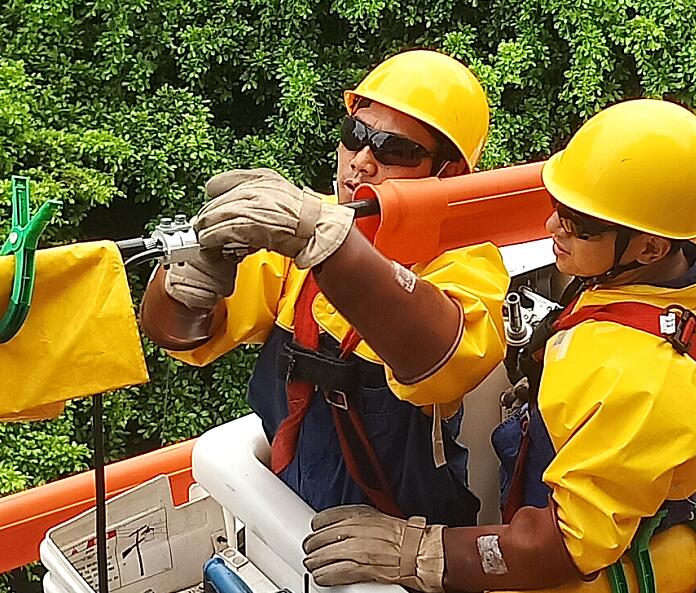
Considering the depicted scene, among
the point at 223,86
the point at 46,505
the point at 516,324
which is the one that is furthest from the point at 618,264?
the point at 223,86

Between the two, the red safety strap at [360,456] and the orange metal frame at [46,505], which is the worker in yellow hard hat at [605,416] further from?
the orange metal frame at [46,505]

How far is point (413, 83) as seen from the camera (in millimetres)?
1532

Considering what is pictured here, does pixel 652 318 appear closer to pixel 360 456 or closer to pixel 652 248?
pixel 652 248

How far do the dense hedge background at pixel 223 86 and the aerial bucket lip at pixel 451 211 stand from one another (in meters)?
2.10

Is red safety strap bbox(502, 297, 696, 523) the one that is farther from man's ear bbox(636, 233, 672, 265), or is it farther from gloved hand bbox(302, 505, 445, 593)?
gloved hand bbox(302, 505, 445, 593)

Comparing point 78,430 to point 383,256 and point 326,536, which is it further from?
point 383,256

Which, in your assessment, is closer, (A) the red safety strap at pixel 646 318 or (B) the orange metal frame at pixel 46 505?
(A) the red safety strap at pixel 646 318

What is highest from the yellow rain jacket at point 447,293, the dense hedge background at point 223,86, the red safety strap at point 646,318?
the red safety strap at point 646,318

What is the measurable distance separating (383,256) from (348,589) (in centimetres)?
46

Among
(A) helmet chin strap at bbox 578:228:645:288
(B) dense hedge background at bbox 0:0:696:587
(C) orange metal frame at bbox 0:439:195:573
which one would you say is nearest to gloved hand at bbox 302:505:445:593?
(A) helmet chin strap at bbox 578:228:645:288

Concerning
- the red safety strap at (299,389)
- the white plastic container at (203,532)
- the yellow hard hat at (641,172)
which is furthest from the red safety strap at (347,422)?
the yellow hard hat at (641,172)

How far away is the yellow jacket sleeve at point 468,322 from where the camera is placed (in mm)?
1376

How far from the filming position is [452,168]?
5.16 feet

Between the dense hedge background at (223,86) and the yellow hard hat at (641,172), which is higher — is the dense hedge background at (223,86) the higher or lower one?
the lower one
